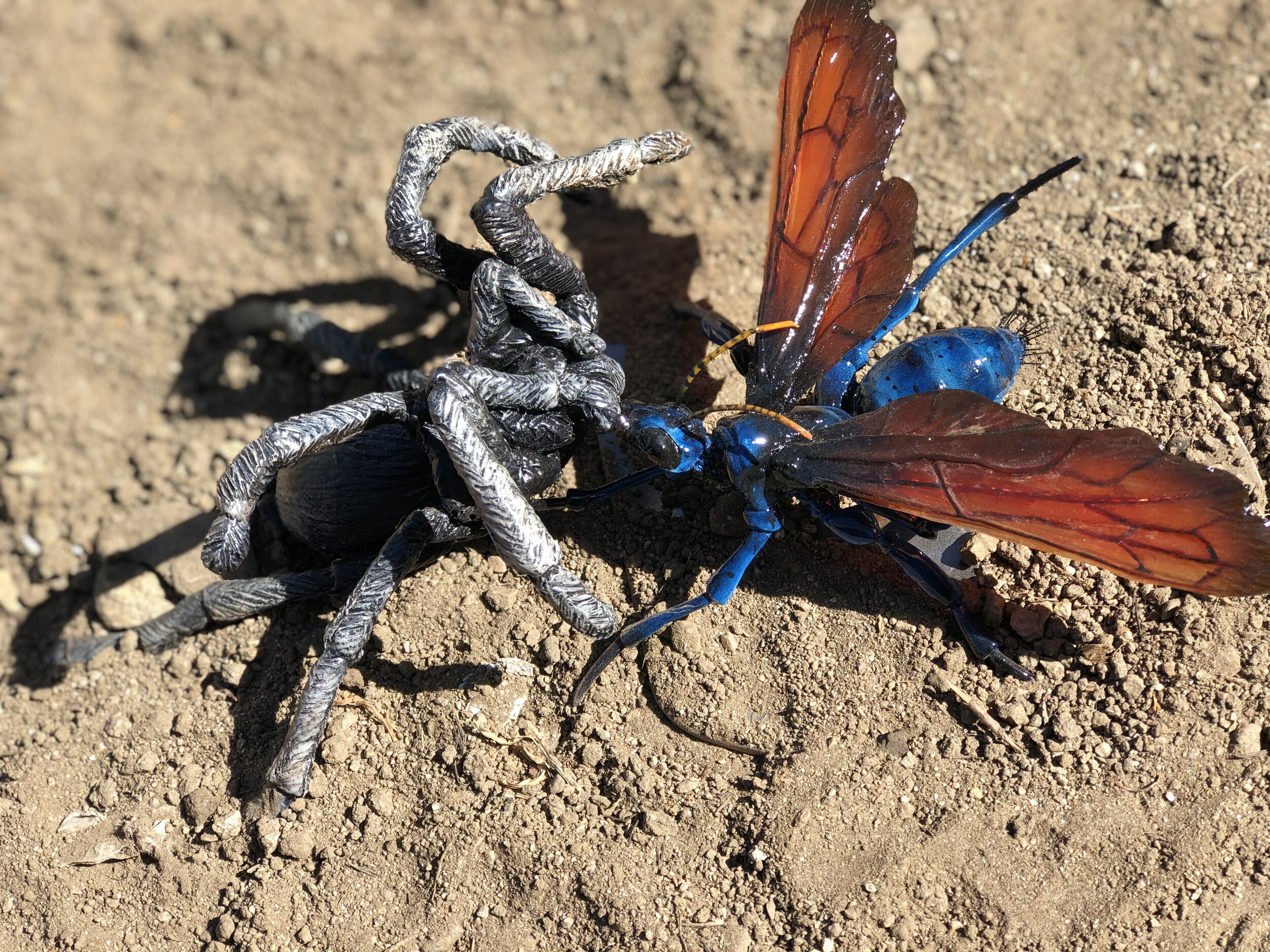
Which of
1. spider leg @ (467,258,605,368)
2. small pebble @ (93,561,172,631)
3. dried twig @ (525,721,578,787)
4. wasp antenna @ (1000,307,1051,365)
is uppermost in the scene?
wasp antenna @ (1000,307,1051,365)

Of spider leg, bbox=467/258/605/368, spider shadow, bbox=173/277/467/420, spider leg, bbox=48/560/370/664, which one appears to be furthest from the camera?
spider shadow, bbox=173/277/467/420

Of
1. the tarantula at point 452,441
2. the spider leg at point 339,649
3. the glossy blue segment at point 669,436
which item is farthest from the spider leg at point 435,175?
the spider leg at point 339,649

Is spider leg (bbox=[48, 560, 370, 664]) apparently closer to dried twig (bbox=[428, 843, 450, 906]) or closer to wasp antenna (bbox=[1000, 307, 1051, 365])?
dried twig (bbox=[428, 843, 450, 906])

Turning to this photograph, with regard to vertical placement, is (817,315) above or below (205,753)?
above

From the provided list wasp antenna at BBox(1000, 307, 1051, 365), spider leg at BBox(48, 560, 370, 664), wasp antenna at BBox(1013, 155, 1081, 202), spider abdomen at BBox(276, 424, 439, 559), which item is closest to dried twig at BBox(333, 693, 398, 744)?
spider leg at BBox(48, 560, 370, 664)

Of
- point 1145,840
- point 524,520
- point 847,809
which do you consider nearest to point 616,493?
point 524,520

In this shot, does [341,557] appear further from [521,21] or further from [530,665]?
[521,21]

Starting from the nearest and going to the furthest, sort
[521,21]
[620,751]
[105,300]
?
[620,751] → [105,300] → [521,21]

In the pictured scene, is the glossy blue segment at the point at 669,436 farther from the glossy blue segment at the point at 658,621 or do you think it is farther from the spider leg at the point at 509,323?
the glossy blue segment at the point at 658,621
